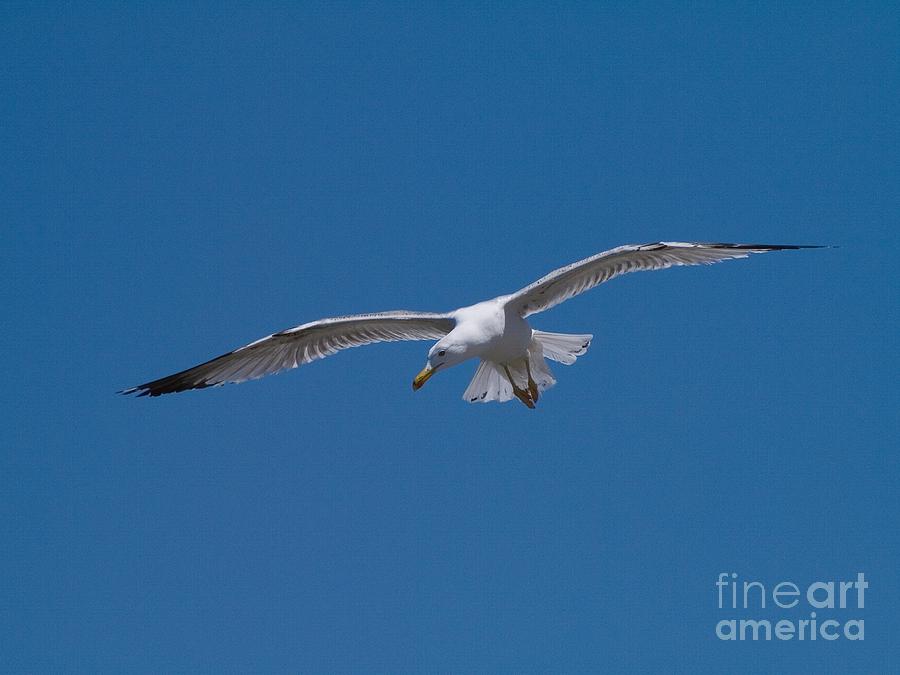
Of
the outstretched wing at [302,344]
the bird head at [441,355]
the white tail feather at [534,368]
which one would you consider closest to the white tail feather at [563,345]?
the white tail feather at [534,368]

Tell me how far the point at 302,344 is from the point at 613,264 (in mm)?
3217

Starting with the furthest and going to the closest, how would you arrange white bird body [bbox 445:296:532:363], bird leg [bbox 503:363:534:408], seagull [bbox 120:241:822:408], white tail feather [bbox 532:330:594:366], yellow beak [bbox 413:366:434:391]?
white tail feather [bbox 532:330:594:366] < bird leg [bbox 503:363:534:408] < seagull [bbox 120:241:822:408] < white bird body [bbox 445:296:532:363] < yellow beak [bbox 413:366:434:391]

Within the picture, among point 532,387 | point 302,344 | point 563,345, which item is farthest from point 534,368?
point 302,344

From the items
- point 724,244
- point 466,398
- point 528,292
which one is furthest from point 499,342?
point 724,244

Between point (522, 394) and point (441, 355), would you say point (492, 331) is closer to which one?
point (441, 355)

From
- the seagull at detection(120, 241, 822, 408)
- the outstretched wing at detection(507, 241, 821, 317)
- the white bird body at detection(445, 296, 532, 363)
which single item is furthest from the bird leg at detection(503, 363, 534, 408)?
the outstretched wing at detection(507, 241, 821, 317)

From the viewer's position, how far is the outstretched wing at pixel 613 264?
12070 mm

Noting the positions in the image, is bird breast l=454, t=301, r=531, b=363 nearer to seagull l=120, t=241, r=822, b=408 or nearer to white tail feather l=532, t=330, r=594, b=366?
seagull l=120, t=241, r=822, b=408

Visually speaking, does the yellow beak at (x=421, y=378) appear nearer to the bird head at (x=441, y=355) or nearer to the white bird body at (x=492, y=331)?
the bird head at (x=441, y=355)

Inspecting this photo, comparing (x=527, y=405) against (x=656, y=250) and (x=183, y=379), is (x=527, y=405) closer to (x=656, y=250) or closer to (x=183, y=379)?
(x=656, y=250)

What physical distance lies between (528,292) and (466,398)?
171cm

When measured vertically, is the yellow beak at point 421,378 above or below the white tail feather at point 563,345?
below

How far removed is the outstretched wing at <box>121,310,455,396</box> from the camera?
42.1 ft

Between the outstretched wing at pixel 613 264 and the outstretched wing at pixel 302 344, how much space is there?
→ 0.92 meters
